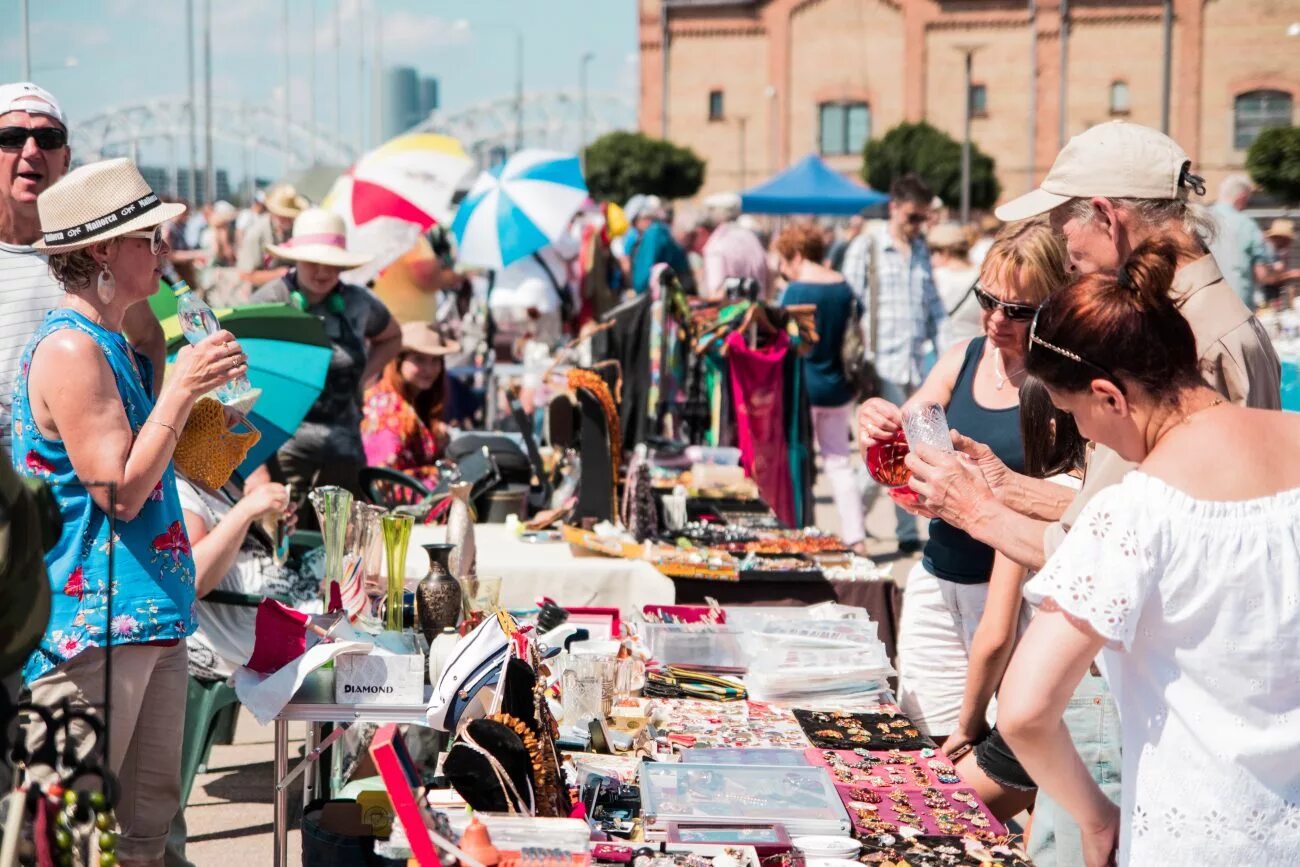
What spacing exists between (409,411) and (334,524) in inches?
119

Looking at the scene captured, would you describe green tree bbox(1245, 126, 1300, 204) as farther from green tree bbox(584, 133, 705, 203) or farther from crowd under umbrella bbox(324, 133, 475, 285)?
crowd under umbrella bbox(324, 133, 475, 285)

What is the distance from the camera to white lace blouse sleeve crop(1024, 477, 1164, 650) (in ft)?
6.03

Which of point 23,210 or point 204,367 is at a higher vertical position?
point 23,210

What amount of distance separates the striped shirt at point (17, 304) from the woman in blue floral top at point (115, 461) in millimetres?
521

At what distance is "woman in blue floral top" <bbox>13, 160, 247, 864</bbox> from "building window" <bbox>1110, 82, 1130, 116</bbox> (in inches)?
2021

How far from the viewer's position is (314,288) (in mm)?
5965

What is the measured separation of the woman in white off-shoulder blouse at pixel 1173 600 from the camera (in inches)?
73.5

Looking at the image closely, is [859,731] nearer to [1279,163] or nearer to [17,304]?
[17,304]

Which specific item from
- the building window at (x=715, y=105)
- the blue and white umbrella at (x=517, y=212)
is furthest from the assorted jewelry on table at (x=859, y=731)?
the building window at (x=715, y=105)

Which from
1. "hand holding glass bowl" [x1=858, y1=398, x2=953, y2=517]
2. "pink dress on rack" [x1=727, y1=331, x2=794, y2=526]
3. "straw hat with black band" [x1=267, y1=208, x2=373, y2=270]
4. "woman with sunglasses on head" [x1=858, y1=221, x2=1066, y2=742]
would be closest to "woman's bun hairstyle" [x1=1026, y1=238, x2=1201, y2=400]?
"hand holding glass bowl" [x1=858, y1=398, x2=953, y2=517]

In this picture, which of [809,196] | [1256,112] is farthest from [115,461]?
[1256,112]

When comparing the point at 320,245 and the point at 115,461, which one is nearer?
the point at 115,461

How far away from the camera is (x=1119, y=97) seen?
4991 centimetres

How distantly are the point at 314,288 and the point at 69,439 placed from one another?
3.37 m
